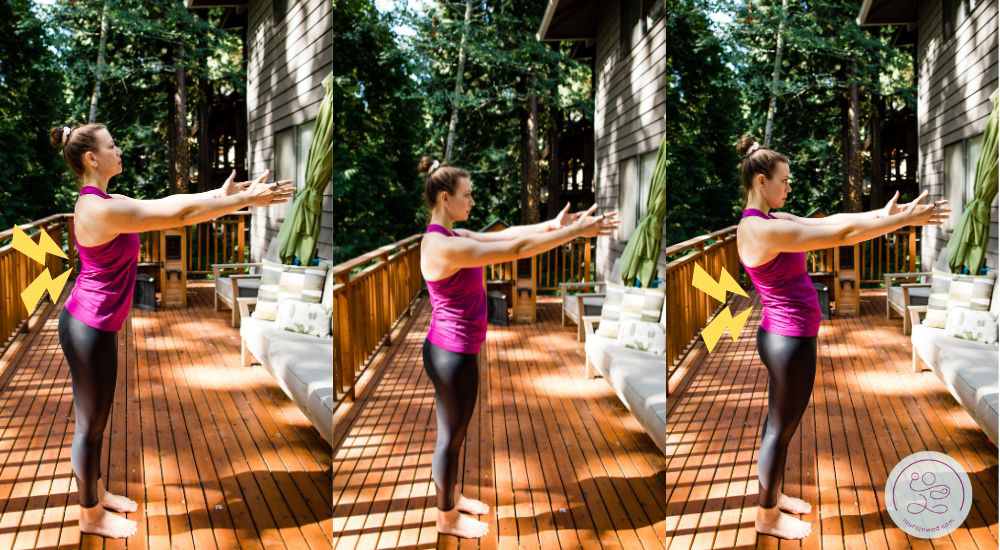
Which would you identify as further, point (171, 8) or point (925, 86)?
point (171, 8)

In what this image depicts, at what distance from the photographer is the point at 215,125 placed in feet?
8.03

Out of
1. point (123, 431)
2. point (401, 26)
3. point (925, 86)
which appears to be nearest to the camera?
point (401, 26)

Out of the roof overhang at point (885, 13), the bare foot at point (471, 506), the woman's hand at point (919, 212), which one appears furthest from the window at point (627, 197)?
the bare foot at point (471, 506)

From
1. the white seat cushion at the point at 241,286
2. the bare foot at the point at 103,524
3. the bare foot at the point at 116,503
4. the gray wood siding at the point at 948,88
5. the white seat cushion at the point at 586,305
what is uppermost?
the gray wood siding at the point at 948,88

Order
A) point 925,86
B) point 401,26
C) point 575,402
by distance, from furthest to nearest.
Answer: point 575,402, point 925,86, point 401,26

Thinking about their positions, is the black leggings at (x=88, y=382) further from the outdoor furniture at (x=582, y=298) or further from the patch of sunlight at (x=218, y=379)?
the outdoor furniture at (x=582, y=298)

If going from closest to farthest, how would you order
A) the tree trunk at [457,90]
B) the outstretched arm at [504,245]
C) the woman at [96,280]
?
the outstretched arm at [504,245]
the tree trunk at [457,90]
the woman at [96,280]

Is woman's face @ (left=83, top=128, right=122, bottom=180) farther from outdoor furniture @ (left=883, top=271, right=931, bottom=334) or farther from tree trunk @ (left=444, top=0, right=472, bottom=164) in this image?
outdoor furniture @ (left=883, top=271, right=931, bottom=334)

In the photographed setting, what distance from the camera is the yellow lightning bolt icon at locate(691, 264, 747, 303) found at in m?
2.35

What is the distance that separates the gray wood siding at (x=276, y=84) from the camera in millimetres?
2354

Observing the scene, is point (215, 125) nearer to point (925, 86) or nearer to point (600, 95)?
point (600, 95)

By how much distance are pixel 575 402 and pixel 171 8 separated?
75.4 inches

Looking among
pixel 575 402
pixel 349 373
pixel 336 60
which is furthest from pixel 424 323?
pixel 336 60

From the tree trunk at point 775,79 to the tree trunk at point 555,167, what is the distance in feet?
2.28
